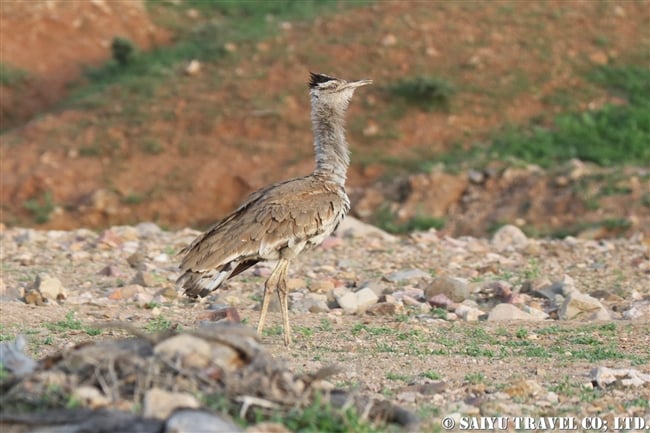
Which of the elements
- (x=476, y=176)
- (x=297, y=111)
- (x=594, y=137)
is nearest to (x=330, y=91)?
(x=476, y=176)

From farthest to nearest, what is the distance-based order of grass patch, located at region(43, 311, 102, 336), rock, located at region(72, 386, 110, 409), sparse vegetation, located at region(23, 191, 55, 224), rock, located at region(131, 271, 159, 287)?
sparse vegetation, located at region(23, 191, 55, 224) → rock, located at region(131, 271, 159, 287) → grass patch, located at region(43, 311, 102, 336) → rock, located at region(72, 386, 110, 409)

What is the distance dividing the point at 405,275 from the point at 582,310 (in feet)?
7.26

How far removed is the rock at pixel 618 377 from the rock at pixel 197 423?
277 centimetres

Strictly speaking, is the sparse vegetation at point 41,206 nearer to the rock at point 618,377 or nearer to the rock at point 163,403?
the rock at point 618,377

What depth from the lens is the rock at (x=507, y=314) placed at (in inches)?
335

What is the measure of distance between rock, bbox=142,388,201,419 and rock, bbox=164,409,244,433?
0.09m

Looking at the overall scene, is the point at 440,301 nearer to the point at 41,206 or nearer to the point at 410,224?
the point at 410,224

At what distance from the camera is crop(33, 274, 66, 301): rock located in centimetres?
912

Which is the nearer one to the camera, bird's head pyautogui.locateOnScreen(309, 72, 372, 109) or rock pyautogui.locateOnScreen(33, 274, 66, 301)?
bird's head pyautogui.locateOnScreen(309, 72, 372, 109)

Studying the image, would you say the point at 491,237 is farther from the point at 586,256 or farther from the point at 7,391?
the point at 7,391

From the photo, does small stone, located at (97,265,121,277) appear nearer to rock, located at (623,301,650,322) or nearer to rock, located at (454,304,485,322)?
rock, located at (454,304,485,322)

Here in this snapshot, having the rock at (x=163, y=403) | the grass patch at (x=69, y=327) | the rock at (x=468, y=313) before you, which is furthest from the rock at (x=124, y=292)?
the rock at (x=163, y=403)

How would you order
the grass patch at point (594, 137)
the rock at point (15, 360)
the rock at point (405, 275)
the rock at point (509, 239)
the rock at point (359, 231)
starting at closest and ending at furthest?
the rock at point (15, 360) → the rock at point (405, 275) → the rock at point (509, 239) → the rock at point (359, 231) → the grass patch at point (594, 137)

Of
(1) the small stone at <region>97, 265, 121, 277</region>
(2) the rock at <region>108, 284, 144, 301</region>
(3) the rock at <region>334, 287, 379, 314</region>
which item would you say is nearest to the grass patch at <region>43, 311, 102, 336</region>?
(2) the rock at <region>108, 284, 144, 301</region>
